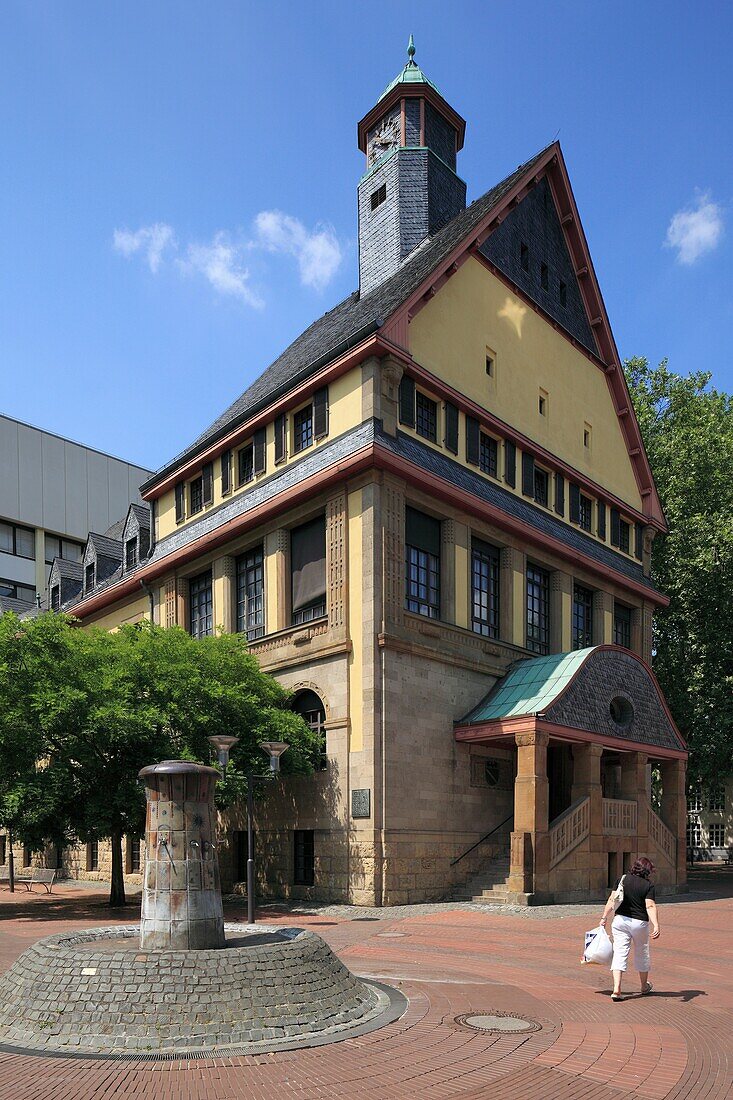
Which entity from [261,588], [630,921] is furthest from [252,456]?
[630,921]

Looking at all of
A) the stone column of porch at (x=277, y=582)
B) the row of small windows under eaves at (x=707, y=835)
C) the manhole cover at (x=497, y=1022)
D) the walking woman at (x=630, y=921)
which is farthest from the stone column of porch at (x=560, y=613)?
the row of small windows under eaves at (x=707, y=835)

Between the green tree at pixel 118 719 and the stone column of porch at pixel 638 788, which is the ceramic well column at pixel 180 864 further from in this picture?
the stone column of porch at pixel 638 788

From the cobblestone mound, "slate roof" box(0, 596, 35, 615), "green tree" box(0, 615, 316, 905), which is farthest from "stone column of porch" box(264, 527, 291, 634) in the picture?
"slate roof" box(0, 596, 35, 615)

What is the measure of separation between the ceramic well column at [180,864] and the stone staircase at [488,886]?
14005 millimetres

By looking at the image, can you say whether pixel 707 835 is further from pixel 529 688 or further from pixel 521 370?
pixel 529 688

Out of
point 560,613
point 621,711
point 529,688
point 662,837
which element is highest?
point 560,613

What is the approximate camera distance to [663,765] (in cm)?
3123

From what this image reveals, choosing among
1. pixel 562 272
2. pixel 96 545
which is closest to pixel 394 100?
pixel 562 272

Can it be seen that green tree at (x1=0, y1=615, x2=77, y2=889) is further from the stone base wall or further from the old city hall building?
the stone base wall

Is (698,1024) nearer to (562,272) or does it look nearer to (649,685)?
(649,685)

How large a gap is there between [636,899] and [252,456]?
856 inches

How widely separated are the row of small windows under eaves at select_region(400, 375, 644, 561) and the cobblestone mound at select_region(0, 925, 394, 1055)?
60.5 feet

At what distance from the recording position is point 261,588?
2978cm

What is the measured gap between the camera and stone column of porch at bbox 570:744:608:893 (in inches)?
1009
